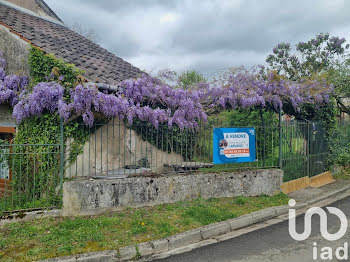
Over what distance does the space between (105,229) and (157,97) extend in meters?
3.62

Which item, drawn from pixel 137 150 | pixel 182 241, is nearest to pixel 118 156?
pixel 137 150

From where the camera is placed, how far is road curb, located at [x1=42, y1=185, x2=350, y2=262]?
4.47 meters

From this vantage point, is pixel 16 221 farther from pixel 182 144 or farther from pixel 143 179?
pixel 182 144

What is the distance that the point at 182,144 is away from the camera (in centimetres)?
772

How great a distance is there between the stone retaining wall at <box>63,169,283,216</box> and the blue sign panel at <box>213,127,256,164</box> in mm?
448

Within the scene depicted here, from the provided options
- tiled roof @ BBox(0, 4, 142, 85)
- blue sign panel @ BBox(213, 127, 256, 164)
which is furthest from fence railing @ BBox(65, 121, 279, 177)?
tiled roof @ BBox(0, 4, 142, 85)

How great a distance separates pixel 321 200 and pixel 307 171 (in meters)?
1.80

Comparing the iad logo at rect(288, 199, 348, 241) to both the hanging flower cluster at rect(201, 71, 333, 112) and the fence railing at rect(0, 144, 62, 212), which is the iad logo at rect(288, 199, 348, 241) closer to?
the hanging flower cluster at rect(201, 71, 333, 112)

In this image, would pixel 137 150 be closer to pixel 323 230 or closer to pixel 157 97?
pixel 157 97

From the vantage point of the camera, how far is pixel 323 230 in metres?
5.71

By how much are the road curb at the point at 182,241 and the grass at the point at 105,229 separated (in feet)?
0.54

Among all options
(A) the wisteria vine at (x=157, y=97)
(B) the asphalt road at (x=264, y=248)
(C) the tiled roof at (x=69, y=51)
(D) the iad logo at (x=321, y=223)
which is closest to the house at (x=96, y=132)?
(C) the tiled roof at (x=69, y=51)

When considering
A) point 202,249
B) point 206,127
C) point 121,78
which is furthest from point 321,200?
point 121,78

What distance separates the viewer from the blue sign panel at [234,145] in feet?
26.3
